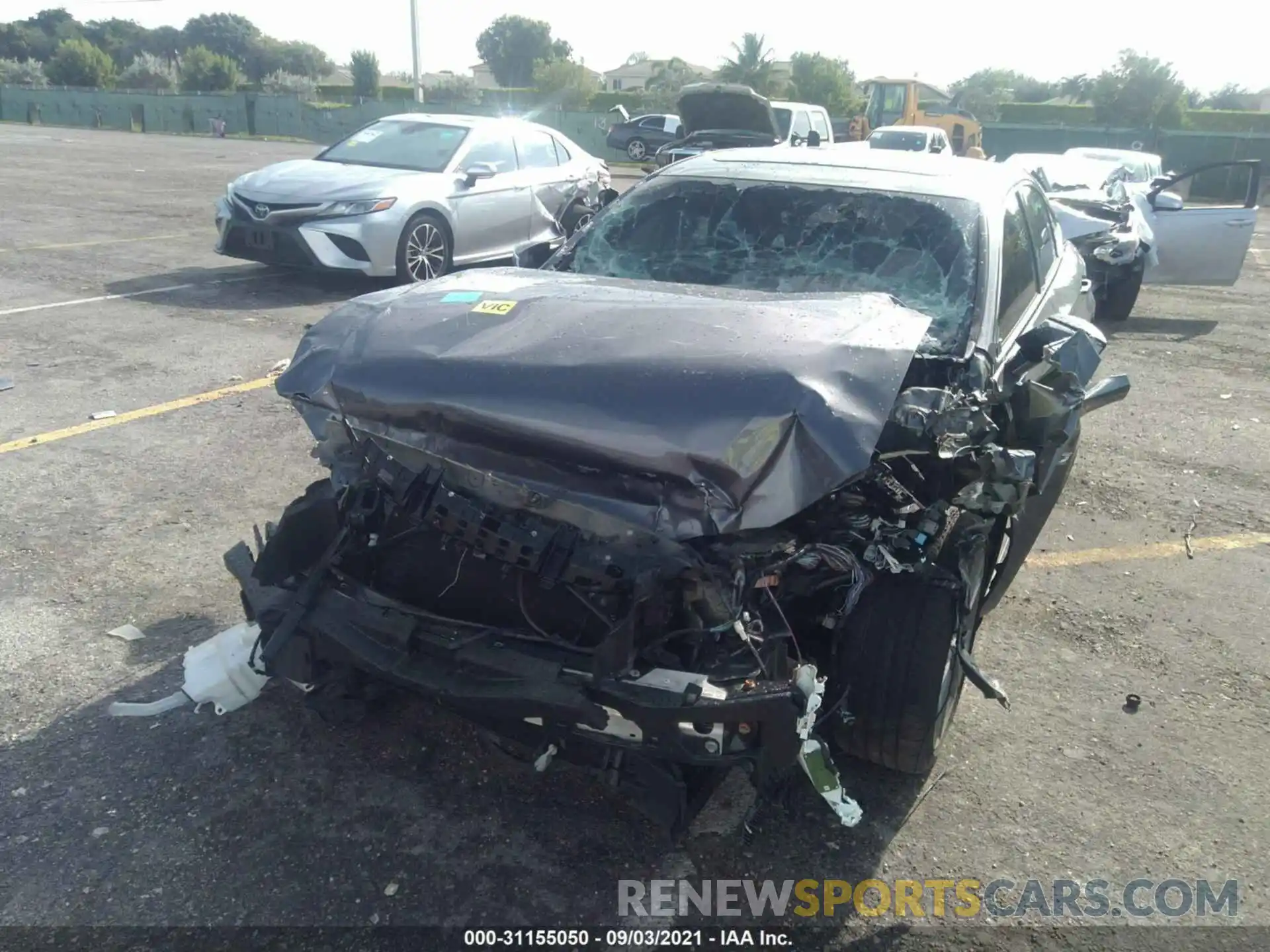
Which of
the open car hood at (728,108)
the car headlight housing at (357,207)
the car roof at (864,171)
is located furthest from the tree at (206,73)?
the car roof at (864,171)

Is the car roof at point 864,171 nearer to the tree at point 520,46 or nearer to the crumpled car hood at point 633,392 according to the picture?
the crumpled car hood at point 633,392

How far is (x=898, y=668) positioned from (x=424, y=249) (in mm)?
7690

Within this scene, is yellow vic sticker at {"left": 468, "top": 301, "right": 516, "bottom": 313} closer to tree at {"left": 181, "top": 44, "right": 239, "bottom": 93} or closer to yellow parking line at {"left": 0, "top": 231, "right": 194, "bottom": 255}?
yellow parking line at {"left": 0, "top": 231, "right": 194, "bottom": 255}

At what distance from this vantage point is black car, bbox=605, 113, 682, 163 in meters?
25.8

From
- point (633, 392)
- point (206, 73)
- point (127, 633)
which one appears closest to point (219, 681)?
point (127, 633)

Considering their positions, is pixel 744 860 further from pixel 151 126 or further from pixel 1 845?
pixel 151 126

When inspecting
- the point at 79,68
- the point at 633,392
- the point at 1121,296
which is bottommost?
the point at 1121,296

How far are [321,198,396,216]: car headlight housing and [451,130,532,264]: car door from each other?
0.85 m

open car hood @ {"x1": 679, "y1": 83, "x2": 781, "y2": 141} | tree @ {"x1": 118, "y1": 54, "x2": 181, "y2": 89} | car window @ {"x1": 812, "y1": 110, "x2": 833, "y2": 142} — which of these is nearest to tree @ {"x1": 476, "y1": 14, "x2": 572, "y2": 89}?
tree @ {"x1": 118, "y1": 54, "x2": 181, "y2": 89}

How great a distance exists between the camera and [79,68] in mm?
58375

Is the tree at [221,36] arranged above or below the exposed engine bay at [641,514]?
above

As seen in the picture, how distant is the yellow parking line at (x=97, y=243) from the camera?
11047 millimetres

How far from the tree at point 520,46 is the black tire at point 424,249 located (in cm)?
9681

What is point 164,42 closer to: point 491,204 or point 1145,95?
point 1145,95
